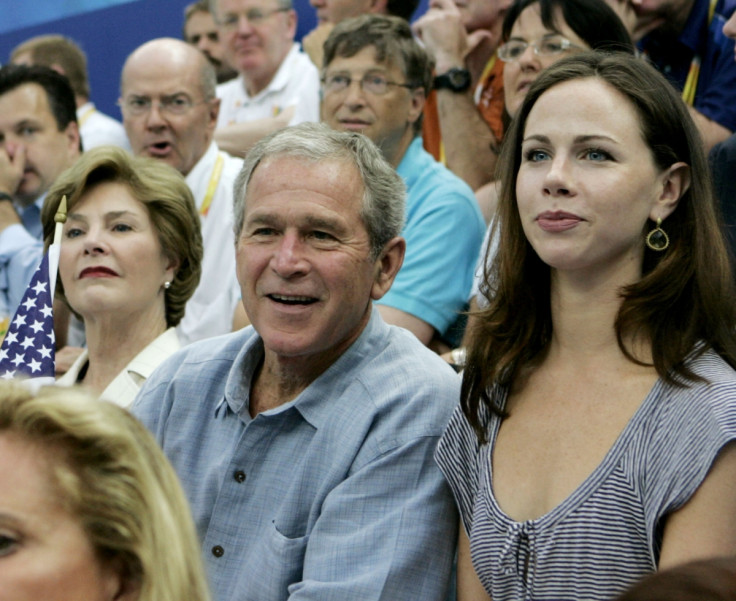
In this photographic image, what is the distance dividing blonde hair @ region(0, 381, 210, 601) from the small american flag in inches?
72.6

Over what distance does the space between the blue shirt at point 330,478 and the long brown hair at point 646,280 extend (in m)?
0.16

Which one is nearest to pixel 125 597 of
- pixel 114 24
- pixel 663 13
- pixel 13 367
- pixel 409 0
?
pixel 13 367

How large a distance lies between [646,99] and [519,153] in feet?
1.03

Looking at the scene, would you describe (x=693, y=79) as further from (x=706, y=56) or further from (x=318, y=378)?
(x=318, y=378)

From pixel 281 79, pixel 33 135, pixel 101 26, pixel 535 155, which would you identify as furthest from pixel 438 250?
pixel 101 26

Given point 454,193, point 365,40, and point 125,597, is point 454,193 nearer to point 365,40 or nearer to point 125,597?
point 365,40

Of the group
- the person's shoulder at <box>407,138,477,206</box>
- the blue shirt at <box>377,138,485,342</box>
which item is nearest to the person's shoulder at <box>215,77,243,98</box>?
the person's shoulder at <box>407,138,477,206</box>

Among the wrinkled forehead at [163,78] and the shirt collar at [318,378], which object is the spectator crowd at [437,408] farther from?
the wrinkled forehead at [163,78]

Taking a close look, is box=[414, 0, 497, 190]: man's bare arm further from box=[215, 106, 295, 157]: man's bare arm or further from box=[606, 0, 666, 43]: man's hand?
box=[215, 106, 295, 157]: man's bare arm

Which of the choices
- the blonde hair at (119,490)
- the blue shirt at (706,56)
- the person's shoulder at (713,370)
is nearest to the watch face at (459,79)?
the blue shirt at (706,56)

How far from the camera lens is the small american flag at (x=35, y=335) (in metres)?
3.49

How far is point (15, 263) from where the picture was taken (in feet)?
15.0

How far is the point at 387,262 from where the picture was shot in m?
2.71

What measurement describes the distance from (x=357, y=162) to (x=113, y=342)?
130cm
